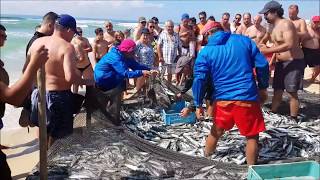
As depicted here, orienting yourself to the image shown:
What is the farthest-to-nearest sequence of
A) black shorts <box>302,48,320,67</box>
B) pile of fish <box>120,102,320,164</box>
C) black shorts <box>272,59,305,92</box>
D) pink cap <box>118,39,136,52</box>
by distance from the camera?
1. black shorts <box>302,48,320,67</box>
2. black shorts <box>272,59,305,92</box>
3. pink cap <box>118,39,136,52</box>
4. pile of fish <box>120,102,320,164</box>

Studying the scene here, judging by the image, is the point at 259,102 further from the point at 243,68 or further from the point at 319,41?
the point at 319,41

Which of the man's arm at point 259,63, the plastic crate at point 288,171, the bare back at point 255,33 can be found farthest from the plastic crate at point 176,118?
the bare back at point 255,33

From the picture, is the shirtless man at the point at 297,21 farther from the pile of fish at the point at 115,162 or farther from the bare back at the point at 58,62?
the bare back at the point at 58,62

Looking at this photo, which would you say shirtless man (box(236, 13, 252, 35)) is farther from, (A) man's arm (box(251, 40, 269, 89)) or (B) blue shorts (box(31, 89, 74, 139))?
Answer: (B) blue shorts (box(31, 89, 74, 139))

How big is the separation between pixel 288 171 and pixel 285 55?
3589mm

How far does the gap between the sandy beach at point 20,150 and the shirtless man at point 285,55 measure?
15.5ft

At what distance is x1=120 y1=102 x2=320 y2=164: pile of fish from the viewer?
220 inches

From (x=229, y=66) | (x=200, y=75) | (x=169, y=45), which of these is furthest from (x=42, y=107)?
(x=169, y=45)

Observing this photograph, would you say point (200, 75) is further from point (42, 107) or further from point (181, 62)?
point (181, 62)

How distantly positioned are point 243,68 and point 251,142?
0.99 metres

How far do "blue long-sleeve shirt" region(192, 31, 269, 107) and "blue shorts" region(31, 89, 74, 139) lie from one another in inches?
70.9

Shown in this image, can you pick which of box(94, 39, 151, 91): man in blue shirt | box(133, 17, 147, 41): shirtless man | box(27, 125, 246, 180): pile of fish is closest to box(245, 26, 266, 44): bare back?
box(133, 17, 147, 41): shirtless man

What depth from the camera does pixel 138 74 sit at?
6.57 m

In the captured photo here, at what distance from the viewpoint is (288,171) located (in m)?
3.88
